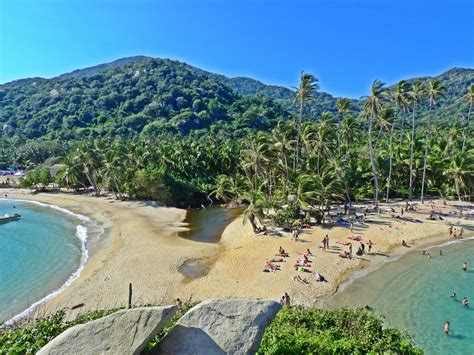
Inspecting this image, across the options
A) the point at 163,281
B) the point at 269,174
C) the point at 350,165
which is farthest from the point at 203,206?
the point at 163,281

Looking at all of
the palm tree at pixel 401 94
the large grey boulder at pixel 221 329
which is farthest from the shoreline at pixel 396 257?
the palm tree at pixel 401 94

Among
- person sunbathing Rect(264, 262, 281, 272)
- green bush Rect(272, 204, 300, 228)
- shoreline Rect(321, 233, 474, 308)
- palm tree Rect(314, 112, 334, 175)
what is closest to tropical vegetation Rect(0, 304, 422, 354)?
shoreline Rect(321, 233, 474, 308)

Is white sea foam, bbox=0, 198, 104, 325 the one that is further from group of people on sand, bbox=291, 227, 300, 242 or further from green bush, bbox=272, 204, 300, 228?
green bush, bbox=272, 204, 300, 228

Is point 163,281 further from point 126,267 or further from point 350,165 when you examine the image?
point 350,165

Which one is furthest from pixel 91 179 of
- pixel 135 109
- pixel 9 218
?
pixel 135 109

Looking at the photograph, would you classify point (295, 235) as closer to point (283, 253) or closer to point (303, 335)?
point (283, 253)
